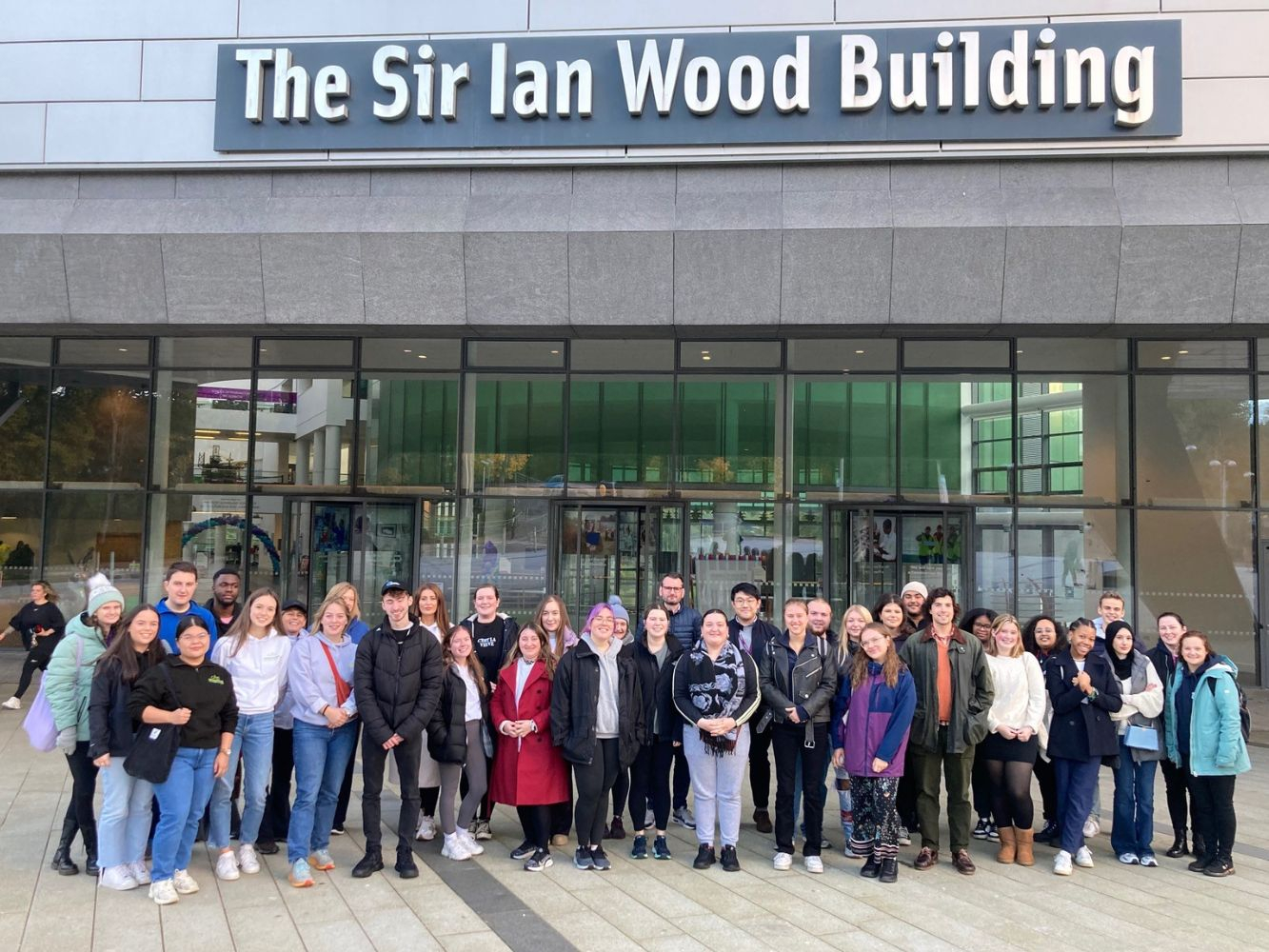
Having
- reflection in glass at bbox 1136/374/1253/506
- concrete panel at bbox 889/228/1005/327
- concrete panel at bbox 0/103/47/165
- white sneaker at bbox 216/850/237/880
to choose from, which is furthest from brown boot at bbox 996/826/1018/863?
concrete panel at bbox 0/103/47/165

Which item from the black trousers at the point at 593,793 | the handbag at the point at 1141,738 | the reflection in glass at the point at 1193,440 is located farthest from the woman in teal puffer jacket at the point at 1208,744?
the reflection in glass at the point at 1193,440

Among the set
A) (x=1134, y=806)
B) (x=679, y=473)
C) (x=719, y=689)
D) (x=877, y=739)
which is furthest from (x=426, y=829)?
(x=679, y=473)

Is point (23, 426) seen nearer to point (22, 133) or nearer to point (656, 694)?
point (22, 133)

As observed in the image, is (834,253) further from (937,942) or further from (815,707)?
(937,942)

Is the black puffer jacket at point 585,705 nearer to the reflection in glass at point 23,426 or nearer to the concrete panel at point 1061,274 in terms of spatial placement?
the concrete panel at point 1061,274

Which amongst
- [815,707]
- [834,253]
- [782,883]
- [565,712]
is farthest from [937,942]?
[834,253]

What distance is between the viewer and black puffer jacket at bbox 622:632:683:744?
21.9 feet

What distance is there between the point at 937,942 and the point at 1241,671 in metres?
11.6

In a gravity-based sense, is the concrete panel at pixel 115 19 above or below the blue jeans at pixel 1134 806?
above

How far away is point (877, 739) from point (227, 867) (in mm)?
4225

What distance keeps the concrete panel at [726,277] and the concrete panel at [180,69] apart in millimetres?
6715

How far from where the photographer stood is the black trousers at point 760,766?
7141mm

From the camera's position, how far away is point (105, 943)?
4.96 meters

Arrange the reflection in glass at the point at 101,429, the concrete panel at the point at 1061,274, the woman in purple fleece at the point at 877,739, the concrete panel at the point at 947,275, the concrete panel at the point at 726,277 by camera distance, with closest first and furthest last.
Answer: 1. the woman in purple fleece at the point at 877,739
2. the concrete panel at the point at 1061,274
3. the concrete panel at the point at 947,275
4. the concrete panel at the point at 726,277
5. the reflection in glass at the point at 101,429
